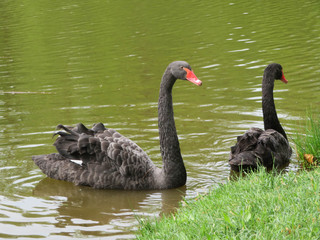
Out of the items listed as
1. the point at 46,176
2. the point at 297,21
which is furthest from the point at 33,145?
the point at 297,21

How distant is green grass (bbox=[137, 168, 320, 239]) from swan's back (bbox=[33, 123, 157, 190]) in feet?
4.65

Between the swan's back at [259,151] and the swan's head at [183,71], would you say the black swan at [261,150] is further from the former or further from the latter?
the swan's head at [183,71]

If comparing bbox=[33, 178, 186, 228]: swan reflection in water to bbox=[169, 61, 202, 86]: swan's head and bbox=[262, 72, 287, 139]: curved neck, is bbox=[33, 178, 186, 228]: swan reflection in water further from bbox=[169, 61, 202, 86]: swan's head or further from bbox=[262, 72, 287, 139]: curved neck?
bbox=[262, 72, 287, 139]: curved neck

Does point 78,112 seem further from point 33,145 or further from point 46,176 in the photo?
point 46,176

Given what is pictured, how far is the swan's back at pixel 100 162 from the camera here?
251 inches

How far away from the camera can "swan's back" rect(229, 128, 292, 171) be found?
6.36 m

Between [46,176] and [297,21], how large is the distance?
9970 millimetres

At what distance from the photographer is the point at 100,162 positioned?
6.54 metres

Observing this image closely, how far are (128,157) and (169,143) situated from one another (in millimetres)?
464

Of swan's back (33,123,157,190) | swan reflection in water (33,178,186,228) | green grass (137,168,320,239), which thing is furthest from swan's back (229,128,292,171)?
green grass (137,168,320,239)

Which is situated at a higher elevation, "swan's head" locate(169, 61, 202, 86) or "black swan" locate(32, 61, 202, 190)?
"swan's head" locate(169, 61, 202, 86)

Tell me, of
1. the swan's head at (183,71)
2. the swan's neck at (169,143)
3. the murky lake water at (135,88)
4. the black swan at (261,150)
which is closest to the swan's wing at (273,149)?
the black swan at (261,150)

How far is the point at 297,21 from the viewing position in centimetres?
1514

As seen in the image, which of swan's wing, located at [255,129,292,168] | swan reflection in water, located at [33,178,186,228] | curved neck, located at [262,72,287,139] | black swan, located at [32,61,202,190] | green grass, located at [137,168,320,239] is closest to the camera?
green grass, located at [137,168,320,239]
